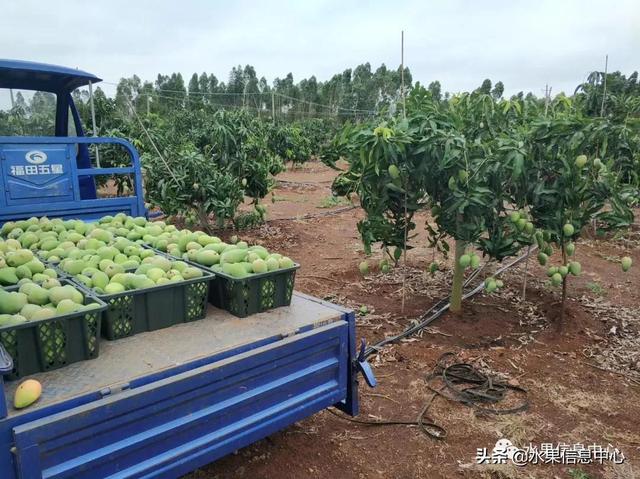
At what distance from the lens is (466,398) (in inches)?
135

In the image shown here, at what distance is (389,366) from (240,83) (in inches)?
1568

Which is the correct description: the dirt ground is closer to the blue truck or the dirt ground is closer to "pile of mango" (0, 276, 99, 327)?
the blue truck

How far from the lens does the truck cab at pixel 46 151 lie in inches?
158

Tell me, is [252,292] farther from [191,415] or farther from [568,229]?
[568,229]

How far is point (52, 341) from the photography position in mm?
1825

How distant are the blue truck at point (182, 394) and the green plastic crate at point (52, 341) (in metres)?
0.04

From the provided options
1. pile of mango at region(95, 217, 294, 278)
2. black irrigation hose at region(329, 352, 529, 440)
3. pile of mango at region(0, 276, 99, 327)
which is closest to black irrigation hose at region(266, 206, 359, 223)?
black irrigation hose at region(329, 352, 529, 440)

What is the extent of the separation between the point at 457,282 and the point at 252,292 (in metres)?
2.79

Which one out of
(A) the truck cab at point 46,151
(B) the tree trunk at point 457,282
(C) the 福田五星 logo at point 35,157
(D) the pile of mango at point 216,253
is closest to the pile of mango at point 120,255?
(D) the pile of mango at point 216,253

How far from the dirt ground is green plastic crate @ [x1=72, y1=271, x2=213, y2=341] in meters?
0.88

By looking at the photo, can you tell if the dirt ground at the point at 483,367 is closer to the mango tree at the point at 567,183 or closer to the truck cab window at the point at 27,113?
the mango tree at the point at 567,183

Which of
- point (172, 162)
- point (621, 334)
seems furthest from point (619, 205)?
point (172, 162)

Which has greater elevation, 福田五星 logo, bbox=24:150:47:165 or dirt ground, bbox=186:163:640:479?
福田五星 logo, bbox=24:150:47:165

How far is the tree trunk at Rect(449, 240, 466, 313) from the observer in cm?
456
